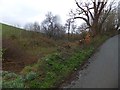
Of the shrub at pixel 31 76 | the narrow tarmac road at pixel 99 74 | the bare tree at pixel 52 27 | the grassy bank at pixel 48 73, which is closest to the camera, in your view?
the grassy bank at pixel 48 73

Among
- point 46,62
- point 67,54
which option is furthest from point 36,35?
point 46,62

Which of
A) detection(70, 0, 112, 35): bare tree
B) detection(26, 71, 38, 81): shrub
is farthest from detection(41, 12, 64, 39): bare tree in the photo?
detection(26, 71, 38, 81): shrub

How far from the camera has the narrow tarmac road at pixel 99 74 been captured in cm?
1092

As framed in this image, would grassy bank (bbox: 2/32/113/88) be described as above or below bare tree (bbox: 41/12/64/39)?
below

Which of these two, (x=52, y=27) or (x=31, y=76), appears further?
(x=52, y=27)

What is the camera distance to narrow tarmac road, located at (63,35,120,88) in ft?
35.8

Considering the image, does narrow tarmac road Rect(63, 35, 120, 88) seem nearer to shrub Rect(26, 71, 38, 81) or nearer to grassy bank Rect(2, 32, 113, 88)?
grassy bank Rect(2, 32, 113, 88)

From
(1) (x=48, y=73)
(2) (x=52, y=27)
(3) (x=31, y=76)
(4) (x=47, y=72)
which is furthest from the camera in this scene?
(2) (x=52, y=27)

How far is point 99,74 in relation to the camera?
1265 centimetres

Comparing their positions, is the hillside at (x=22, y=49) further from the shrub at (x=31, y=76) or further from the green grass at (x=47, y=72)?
the shrub at (x=31, y=76)

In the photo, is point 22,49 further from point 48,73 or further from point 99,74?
point 99,74

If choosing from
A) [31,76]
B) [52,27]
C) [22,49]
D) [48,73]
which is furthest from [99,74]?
[52,27]

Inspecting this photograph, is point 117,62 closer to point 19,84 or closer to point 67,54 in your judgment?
point 67,54

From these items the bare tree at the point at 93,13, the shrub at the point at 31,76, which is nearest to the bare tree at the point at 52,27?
the bare tree at the point at 93,13
